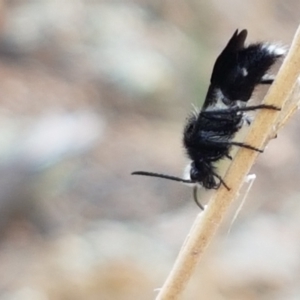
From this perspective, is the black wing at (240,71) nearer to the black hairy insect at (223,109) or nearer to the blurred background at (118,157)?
the black hairy insect at (223,109)

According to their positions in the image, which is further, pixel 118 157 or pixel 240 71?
pixel 118 157

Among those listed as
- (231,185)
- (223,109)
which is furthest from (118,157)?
(231,185)

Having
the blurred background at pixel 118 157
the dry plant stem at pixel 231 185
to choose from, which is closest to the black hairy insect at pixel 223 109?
the dry plant stem at pixel 231 185

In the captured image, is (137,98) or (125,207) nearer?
(125,207)

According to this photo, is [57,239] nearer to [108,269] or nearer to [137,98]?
[108,269]

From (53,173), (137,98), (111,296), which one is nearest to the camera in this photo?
(111,296)

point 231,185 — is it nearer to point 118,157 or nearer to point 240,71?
point 240,71

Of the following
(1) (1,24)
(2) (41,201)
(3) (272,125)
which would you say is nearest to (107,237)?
(2) (41,201)

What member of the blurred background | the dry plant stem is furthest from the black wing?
the blurred background
